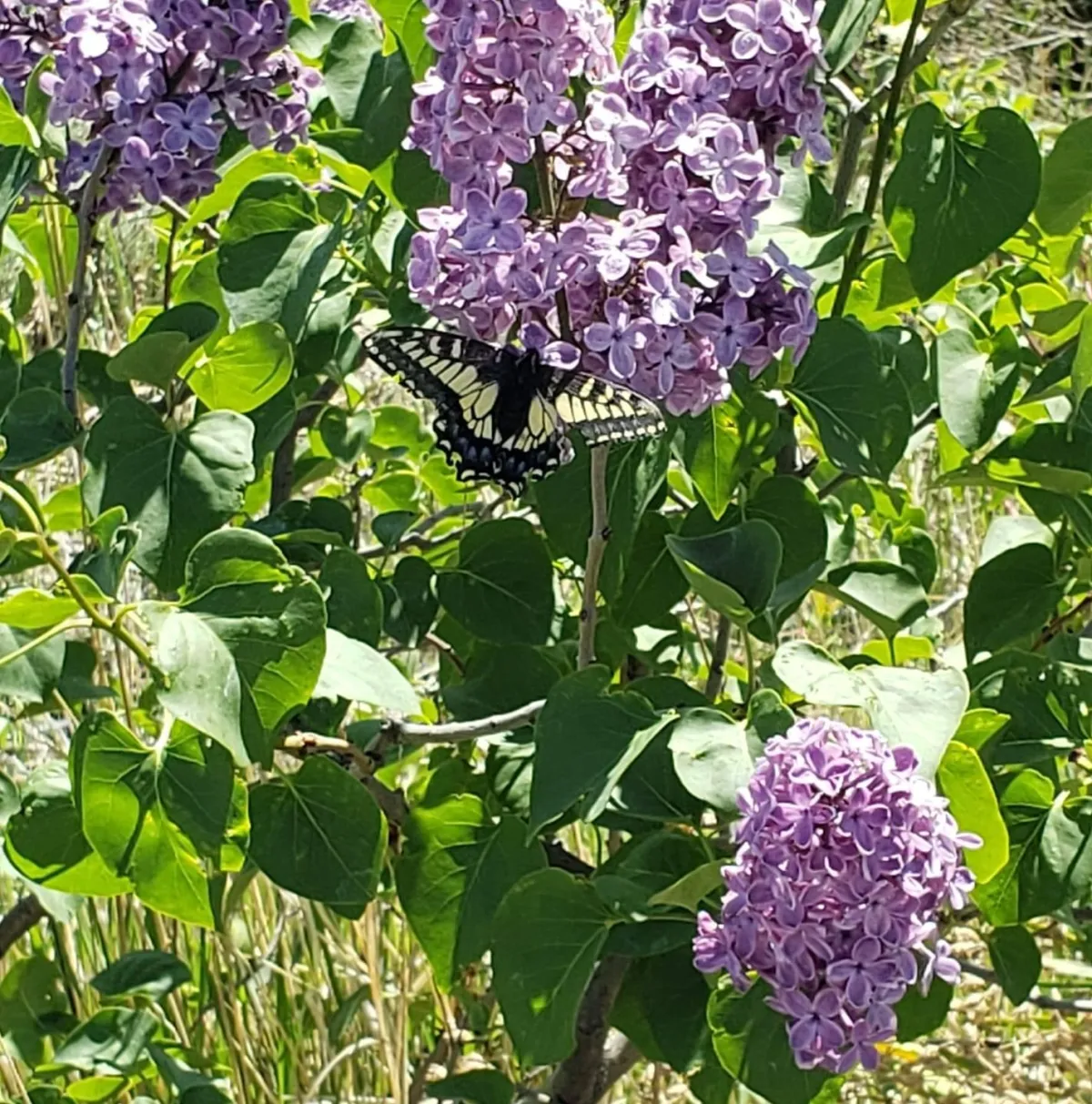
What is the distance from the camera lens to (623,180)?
0.87 m

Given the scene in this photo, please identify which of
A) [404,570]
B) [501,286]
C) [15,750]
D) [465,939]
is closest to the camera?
[501,286]

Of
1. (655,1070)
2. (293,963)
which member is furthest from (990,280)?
(293,963)

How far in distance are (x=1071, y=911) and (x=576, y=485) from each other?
510 millimetres

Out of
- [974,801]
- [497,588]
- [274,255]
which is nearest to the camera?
[974,801]

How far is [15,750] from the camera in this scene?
249 centimetres

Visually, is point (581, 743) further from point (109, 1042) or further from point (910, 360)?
point (109, 1042)

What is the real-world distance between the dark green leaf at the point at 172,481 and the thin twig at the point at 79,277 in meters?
0.13

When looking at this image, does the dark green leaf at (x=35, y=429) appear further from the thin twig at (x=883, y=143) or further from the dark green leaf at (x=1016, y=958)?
the dark green leaf at (x=1016, y=958)

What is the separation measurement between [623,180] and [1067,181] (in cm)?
40

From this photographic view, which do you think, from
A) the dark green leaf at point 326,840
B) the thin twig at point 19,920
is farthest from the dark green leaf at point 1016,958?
the thin twig at point 19,920

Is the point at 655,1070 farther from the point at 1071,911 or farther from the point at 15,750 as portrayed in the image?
the point at 15,750

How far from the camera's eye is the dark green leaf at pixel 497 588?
4.16 ft

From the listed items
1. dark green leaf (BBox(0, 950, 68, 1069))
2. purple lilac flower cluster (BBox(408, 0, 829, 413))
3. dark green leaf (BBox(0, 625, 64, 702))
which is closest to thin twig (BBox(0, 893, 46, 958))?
dark green leaf (BBox(0, 950, 68, 1069))

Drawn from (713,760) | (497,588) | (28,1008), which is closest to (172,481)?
(497,588)
